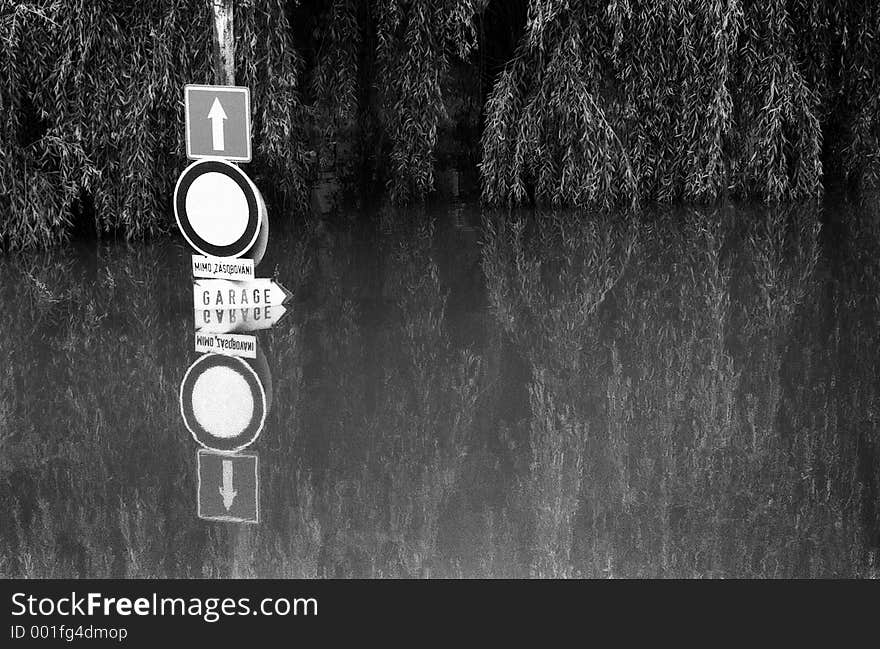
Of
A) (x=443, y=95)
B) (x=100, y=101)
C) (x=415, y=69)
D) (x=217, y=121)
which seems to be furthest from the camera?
(x=443, y=95)

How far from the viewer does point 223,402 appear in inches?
255

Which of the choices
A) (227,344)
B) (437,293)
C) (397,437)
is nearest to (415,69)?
(437,293)

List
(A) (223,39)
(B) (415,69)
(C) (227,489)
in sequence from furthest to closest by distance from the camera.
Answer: (B) (415,69), (A) (223,39), (C) (227,489)

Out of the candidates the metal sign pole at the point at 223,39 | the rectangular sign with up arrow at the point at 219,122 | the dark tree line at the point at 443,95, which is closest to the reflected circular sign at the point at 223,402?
the rectangular sign with up arrow at the point at 219,122

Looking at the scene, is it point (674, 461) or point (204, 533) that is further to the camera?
point (674, 461)

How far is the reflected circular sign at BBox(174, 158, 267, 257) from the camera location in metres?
7.75

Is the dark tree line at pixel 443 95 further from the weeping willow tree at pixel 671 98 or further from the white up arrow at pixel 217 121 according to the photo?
the white up arrow at pixel 217 121

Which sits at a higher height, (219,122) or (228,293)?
(219,122)

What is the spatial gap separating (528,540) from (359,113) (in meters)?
9.01

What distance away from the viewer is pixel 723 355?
725cm

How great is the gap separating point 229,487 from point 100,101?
19.1 feet

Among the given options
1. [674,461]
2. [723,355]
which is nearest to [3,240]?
[723,355]

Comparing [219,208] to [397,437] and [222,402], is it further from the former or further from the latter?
[397,437]
